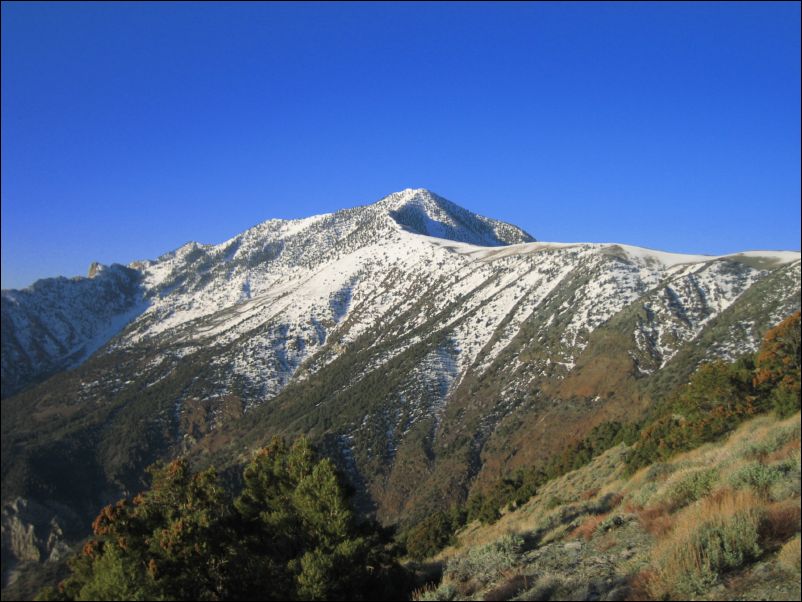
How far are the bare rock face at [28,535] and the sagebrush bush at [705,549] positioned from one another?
10514 cm

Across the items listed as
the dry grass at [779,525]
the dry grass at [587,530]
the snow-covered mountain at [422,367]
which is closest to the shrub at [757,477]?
the dry grass at [779,525]

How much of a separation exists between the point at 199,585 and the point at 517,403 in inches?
2615

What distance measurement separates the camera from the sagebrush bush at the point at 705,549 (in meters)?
6.58

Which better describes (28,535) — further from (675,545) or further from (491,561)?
(675,545)

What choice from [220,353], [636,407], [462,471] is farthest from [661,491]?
[220,353]

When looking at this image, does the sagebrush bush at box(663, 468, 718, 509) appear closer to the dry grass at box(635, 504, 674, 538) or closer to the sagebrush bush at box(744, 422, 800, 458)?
the dry grass at box(635, 504, 674, 538)

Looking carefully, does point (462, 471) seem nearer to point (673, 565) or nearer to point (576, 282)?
point (576, 282)

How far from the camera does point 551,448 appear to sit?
59.5 m

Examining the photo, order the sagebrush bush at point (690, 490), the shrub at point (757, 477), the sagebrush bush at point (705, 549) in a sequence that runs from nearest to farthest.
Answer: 1. the sagebrush bush at point (705, 549)
2. the shrub at point (757, 477)
3. the sagebrush bush at point (690, 490)

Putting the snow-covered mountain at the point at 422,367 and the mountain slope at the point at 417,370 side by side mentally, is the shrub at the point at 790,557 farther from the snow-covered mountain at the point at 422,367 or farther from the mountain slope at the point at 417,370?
the snow-covered mountain at the point at 422,367

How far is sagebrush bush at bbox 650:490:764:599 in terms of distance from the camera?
6.58m

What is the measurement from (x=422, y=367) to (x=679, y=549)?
85.6 meters

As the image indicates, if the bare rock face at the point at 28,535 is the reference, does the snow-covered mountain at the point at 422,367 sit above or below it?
above

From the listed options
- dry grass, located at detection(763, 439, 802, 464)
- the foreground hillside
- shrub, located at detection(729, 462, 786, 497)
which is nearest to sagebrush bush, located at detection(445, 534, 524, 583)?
the foreground hillside
